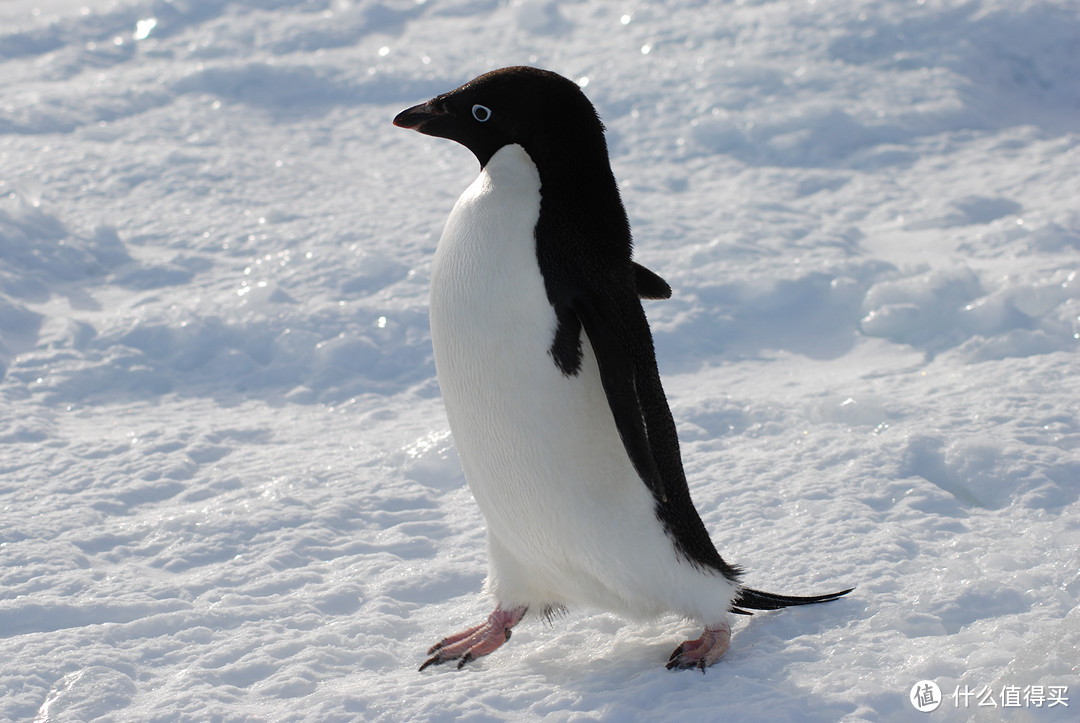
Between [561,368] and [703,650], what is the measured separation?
1.99 feet

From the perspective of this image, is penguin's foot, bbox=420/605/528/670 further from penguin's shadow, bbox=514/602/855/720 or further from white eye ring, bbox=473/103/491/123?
white eye ring, bbox=473/103/491/123

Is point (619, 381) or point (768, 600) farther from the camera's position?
point (768, 600)

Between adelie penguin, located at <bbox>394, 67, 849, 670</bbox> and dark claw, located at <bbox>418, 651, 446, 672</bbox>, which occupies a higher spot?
adelie penguin, located at <bbox>394, 67, 849, 670</bbox>

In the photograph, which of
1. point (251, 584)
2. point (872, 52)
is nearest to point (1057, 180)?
point (872, 52)

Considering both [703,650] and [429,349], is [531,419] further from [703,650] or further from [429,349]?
[429,349]

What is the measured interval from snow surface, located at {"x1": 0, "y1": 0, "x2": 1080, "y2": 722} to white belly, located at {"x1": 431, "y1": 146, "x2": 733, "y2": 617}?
0.70 ft

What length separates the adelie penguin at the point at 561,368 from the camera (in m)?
1.82

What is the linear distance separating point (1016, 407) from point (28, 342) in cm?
315

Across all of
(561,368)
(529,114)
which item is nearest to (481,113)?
(529,114)

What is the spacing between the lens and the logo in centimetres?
169

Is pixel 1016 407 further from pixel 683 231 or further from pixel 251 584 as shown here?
pixel 251 584

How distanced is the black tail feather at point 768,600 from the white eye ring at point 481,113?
3.48 ft

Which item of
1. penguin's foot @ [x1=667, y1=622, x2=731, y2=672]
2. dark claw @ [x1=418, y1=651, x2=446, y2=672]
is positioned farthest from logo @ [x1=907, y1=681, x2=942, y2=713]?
dark claw @ [x1=418, y1=651, x2=446, y2=672]

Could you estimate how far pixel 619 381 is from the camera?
176 centimetres
